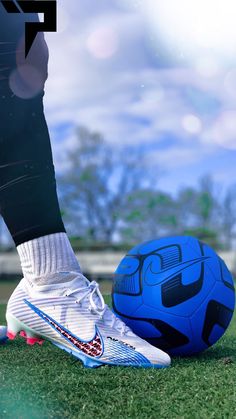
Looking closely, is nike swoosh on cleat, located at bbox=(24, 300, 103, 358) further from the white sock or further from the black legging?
the black legging

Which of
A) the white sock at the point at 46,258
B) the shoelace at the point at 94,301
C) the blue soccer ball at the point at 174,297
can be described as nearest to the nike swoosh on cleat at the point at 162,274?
the blue soccer ball at the point at 174,297

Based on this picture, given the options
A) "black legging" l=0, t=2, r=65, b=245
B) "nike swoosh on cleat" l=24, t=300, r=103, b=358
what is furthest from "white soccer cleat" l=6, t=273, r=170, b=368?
"black legging" l=0, t=2, r=65, b=245

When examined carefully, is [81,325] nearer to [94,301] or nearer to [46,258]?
[94,301]

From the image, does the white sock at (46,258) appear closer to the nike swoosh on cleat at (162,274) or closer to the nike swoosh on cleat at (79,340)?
the nike swoosh on cleat at (79,340)

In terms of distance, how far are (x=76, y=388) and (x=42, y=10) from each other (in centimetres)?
175

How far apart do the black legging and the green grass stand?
54 centimetres

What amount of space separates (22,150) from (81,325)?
731 millimetres

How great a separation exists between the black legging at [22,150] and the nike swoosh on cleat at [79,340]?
1.08 ft

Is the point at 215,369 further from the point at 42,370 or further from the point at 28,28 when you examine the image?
the point at 28,28

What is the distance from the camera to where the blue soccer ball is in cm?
265
